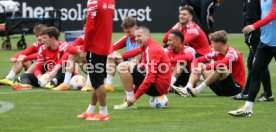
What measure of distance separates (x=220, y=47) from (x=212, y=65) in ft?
1.09

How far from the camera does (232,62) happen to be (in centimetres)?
1468

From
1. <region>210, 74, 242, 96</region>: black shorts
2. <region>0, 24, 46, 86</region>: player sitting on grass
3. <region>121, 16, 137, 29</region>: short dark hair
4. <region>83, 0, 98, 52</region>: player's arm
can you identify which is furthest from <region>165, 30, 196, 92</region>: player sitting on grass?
<region>83, 0, 98, 52</region>: player's arm

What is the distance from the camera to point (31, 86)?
16.4 m

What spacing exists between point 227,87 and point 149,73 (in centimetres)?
234

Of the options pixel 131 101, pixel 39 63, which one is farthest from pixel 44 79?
pixel 131 101

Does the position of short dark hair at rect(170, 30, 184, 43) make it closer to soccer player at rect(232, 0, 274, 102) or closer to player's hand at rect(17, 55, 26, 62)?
soccer player at rect(232, 0, 274, 102)

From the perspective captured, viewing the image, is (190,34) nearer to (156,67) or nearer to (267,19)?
(156,67)

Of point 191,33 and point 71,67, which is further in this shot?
point 191,33

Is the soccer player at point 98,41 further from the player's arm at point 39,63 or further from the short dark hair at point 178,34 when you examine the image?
the player's arm at point 39,63

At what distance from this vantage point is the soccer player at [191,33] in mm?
16438

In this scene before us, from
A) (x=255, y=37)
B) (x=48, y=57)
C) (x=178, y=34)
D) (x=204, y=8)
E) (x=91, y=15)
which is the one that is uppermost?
(x=91, y=15)

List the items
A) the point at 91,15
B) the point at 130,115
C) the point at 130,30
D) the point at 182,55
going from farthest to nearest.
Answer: the point at 182,55 < the point at 130,30 < the point at 130,115 < the point at 91,15

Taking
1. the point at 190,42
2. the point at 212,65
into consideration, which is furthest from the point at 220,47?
the point at 190,42

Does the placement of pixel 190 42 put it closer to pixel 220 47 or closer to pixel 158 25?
pixel 220 47
